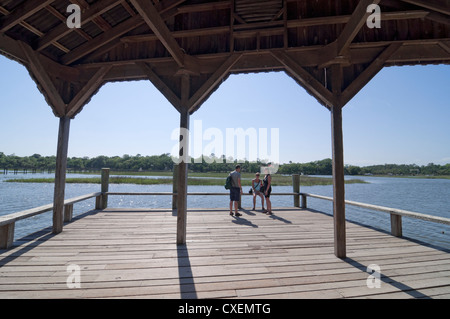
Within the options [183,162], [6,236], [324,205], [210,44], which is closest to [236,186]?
[183,162]

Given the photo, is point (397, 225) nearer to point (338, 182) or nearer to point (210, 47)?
point (338, 182)

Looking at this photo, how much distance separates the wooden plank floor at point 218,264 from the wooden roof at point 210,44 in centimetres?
264

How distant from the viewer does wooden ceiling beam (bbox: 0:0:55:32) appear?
3.07 m

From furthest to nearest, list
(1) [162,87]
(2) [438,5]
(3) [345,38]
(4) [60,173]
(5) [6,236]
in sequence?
(4) [60,173] < (1) [162,87] < (5) [6,236] < (3) [345,38] < (2) [438,5]

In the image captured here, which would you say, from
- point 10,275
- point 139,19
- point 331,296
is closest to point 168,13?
point 139,19

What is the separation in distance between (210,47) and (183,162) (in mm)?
2448

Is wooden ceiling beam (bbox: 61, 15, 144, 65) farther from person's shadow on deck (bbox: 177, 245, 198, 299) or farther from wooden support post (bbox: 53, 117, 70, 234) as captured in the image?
person's shadow on deck (bbox: 177, 245, 198, 299)

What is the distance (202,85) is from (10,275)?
4.01 metres

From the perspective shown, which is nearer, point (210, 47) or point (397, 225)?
point (210, 47)

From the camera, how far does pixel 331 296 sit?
2250 mm

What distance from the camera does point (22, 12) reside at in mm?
3121

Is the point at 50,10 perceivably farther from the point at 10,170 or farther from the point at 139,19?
the point at 10,170

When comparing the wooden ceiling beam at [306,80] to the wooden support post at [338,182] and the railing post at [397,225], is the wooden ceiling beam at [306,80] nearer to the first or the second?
the wooden support post at [338,182]

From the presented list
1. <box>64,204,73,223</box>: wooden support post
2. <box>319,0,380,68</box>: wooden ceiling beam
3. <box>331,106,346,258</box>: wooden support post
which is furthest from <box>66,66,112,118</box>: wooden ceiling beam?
<box>331,106,346,258</box>: wooden support post
